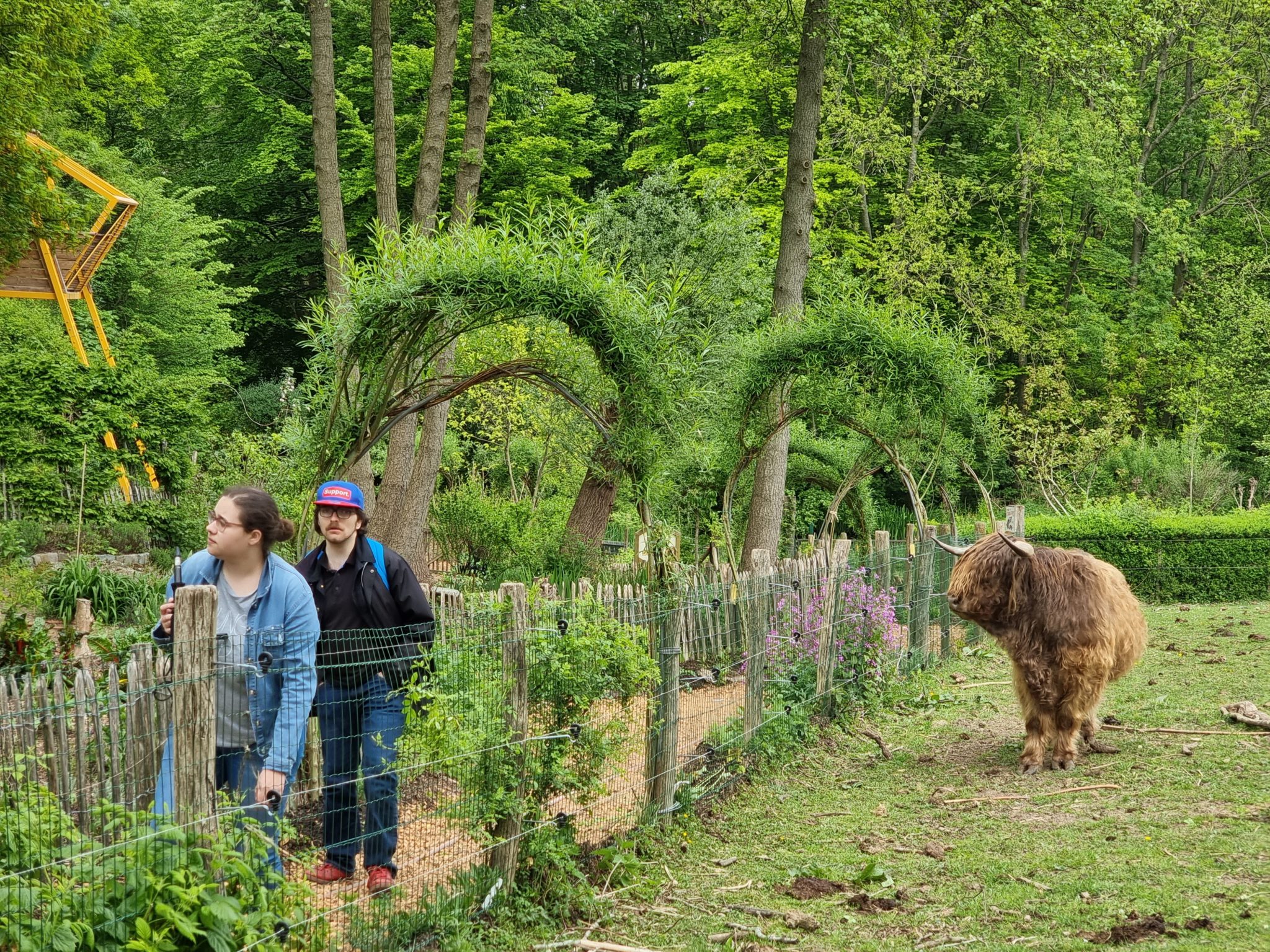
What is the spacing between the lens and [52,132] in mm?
23812

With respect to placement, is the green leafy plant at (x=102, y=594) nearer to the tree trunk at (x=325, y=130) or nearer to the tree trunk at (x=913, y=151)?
the tree trunk at (x=325, y=130)

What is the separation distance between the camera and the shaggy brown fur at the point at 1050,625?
26.4ft

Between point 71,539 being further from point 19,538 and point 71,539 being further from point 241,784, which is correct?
point 241,784

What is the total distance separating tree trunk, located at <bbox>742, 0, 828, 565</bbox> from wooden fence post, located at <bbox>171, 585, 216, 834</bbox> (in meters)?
10.5

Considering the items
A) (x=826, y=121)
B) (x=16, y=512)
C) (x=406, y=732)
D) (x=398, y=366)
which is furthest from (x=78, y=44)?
(x=826, y=121)

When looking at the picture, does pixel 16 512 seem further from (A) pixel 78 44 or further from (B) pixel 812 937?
(B) pixel 812 937

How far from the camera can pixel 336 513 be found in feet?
18.2

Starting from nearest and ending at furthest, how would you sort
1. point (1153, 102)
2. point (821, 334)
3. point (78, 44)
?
1. point (821, 334)
2. point (78, 44)
3. point (1153, 102)

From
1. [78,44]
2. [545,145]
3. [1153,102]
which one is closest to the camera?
[78,44]

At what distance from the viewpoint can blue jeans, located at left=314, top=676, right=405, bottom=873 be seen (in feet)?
17.2

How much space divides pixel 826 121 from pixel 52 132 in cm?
1658

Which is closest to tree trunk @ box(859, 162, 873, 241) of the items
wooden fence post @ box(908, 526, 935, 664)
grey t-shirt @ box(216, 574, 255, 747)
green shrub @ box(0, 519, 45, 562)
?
wooden fence post @ box(908, 526, 935, 664)

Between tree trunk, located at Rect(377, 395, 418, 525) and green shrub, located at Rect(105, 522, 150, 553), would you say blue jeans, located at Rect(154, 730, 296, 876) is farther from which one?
green shrub, located at Rect(105, 522, 150, 553)

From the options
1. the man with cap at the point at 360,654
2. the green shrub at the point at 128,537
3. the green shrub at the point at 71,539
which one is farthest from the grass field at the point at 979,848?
the green shrub at the point at 128,537
